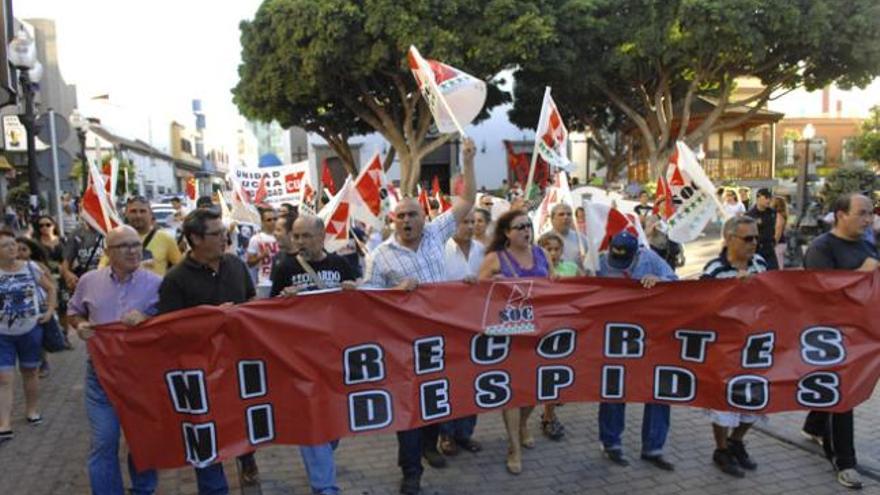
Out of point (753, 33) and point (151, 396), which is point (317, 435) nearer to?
point (151, 396)

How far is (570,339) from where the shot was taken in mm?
4566

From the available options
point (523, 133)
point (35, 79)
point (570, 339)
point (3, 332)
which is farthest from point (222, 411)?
point (523, 133)

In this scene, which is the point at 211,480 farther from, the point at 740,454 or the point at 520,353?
the point at 740,454

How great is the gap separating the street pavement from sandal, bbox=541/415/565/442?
0.22 feet

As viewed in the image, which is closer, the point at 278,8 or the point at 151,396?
the point at 151,396

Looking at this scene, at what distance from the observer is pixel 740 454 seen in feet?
15.9

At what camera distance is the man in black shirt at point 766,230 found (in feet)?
32.9

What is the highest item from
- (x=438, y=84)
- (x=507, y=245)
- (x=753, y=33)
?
(x=753, y=33)

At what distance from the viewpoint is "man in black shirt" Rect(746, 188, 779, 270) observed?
32.9ft

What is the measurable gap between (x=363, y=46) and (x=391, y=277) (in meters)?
21.1

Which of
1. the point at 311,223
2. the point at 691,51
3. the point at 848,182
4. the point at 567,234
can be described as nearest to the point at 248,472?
the point at 311,223

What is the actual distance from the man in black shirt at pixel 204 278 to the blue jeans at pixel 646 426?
98.7 inches

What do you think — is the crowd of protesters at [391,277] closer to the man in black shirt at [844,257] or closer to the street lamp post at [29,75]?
the man in black shirt at [844,257]

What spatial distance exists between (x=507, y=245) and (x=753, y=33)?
21.4 meters
